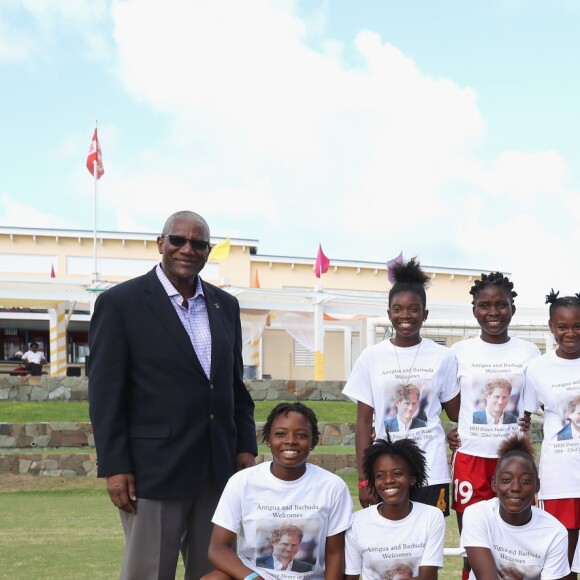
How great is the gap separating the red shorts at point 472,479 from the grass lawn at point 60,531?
7.30 ft

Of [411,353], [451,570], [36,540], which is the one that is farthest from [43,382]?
[411,353]

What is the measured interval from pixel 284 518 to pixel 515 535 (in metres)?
1.08

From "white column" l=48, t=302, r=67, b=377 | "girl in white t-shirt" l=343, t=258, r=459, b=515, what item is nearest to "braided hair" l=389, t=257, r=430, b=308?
"girl in white t-shirt" l=343, t=258, r=459, b=515

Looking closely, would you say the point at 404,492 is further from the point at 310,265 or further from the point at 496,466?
the point at 310,265

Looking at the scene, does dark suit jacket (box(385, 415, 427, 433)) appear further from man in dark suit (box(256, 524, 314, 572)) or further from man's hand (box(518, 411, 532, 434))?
man in dark suit (box(256, 524, 314, 572))

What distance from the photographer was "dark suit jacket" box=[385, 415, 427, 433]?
469cm

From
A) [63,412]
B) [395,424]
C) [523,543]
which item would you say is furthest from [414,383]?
[63,412]

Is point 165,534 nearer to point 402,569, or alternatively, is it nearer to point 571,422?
point 402,569

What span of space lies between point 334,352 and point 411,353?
99.3 ft

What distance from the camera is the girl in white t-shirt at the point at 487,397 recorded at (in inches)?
185

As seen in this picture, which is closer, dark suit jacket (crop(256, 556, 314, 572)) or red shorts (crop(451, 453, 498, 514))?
dark suit jacket (crop(256, 556, 314, 572))

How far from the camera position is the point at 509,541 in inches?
168

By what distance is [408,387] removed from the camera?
4.72 m

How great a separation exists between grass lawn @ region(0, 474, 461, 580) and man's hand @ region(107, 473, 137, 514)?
9.41ft
